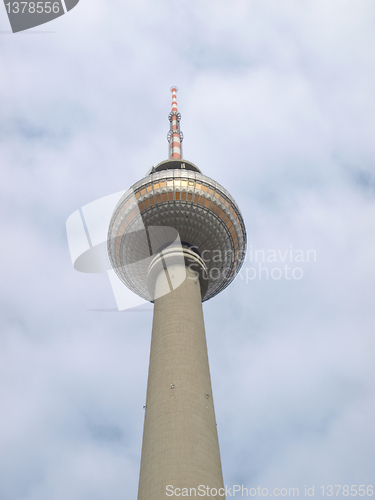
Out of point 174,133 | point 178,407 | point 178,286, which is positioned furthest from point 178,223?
point 174,133

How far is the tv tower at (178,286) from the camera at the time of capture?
25484 millimetres

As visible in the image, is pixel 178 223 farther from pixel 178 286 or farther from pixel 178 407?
pixel 178 407

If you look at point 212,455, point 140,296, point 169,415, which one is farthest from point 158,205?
point 212,455

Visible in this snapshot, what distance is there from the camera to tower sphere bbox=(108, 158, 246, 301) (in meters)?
40.9

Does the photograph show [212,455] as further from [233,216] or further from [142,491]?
[233,216]

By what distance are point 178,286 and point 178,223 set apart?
7.08m

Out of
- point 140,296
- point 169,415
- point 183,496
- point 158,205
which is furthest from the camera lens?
point 140,296

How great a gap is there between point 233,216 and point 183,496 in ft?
84.1

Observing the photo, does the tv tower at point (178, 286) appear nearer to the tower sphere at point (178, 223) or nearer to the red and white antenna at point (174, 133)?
the tower sphere at point (178, 223)

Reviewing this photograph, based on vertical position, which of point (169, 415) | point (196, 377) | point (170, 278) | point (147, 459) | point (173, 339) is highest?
point (170, 278)

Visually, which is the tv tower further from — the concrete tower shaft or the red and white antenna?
the red and white antenna

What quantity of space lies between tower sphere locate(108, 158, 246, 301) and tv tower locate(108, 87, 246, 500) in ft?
0.30

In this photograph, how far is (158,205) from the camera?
134ft

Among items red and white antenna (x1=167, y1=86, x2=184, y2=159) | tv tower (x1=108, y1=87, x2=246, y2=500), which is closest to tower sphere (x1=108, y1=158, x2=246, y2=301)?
tv tower (x1=108, y1=87, x2=246, y2=500)
